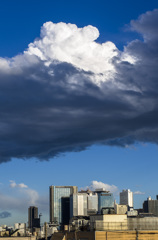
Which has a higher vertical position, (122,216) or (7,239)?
(122,216)

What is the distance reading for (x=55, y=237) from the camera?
118m

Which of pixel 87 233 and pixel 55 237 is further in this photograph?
pixel 55 237

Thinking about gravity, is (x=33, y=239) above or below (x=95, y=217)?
below

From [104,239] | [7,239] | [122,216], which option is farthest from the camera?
[7,239]

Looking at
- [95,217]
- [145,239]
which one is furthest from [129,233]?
[95,217]

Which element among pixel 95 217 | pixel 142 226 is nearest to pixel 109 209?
pixel 95 217

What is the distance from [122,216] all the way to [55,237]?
60.0 ft

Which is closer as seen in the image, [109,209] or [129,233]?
[129,233]

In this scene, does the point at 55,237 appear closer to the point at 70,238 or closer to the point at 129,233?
the point at 70,238

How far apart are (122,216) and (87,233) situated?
15.7m

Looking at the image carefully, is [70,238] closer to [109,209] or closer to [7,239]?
[109,209]

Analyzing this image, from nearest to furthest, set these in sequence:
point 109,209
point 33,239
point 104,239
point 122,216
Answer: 1. point 104,239
2. point 122,216
3. point 109,209
4. point 33,239

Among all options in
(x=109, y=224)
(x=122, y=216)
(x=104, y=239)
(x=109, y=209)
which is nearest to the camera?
(x=104, y=239)

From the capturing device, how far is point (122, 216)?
11550cm
